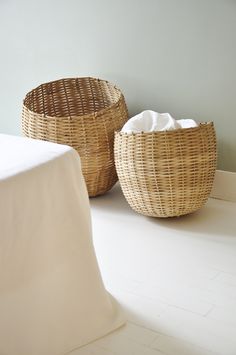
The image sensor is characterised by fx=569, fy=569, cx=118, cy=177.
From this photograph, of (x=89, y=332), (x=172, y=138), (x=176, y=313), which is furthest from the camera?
(x=172, y=138)

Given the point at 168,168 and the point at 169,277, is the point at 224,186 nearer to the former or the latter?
the point at 168,168

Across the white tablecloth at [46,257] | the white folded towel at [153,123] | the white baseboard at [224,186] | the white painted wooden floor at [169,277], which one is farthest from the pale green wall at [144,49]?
the white tablecloth at [46,257]

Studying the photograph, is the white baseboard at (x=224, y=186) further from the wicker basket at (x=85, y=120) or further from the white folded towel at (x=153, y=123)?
the wicker basket at (x=85, y=120)

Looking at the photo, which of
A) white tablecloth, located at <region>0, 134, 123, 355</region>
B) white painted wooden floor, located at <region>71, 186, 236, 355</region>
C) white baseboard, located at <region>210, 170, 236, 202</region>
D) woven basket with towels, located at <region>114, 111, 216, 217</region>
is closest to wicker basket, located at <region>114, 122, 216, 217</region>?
woven basket with towels, located at <region>114, 111, 216, 217</region>

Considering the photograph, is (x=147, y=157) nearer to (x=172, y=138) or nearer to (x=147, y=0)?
(x=172, y=138)

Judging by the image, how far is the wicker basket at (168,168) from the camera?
95.9 inches

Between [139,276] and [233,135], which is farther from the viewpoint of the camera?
[233,135]

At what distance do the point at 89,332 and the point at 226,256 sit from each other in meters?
0.73

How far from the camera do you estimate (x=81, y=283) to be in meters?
1.76

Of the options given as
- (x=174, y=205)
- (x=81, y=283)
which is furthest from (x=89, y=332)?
(x=174, y=205)

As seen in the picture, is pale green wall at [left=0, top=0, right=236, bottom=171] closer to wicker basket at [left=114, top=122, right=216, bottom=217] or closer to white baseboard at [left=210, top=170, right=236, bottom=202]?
→ white baseboard at [left=210, top=170, right=236, bottom=202]

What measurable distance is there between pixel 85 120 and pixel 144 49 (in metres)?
0.50

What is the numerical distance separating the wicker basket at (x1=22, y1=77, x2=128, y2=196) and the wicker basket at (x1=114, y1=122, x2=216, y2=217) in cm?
20

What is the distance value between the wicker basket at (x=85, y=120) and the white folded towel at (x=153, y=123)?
0.15m
